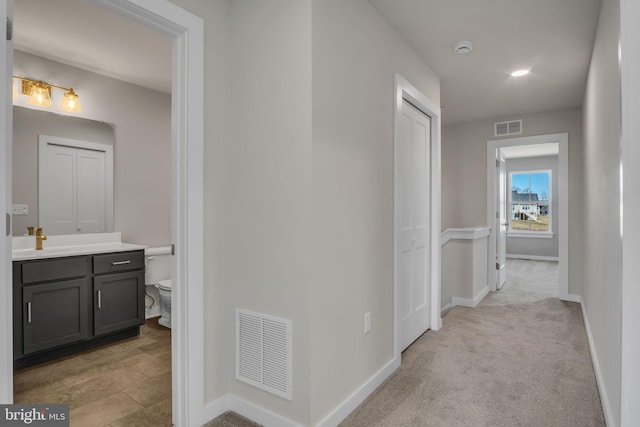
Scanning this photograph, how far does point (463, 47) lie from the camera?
288 cm

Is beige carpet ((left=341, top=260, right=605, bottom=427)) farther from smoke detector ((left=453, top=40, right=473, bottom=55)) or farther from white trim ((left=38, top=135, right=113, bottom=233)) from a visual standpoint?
white trim ((left=38, top=135, right=113, bottom=233))

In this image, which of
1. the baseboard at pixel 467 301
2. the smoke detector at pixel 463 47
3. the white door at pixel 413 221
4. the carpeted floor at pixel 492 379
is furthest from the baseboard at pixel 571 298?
the smoke detector at pixel 463 47

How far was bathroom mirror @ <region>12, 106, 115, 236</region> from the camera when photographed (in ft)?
9.85

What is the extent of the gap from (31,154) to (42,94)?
1.77 feet

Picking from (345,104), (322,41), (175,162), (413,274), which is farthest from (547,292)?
(175,162)

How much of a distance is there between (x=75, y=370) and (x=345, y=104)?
2754 mm

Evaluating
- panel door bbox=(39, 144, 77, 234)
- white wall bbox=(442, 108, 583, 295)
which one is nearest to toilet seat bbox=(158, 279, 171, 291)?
panel door bbox=(39, 144, 77, 234)

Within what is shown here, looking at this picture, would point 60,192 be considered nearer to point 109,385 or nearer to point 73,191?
point 73,191

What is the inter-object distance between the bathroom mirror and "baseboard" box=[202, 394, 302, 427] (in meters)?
2.38

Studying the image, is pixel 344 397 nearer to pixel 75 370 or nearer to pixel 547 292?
pixel 75 370

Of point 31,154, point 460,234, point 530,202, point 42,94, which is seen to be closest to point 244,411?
point 31,154

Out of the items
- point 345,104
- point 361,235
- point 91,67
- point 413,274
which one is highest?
point 91,67

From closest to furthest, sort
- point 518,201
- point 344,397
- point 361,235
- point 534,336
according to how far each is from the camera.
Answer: point 344,397 → point 361,235 → point 534,336 → point 518,201

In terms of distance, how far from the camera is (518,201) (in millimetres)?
8992
